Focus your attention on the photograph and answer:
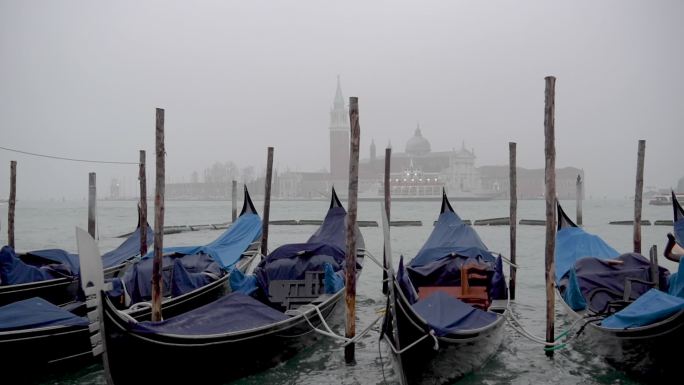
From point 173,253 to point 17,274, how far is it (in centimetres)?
147

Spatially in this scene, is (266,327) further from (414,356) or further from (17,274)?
(17,274)

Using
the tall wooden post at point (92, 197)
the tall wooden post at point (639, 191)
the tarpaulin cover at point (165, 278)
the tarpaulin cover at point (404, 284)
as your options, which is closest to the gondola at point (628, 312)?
the tall wooden post at point (639, 191)

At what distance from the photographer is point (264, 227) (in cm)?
799

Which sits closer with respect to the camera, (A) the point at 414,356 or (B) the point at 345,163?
(A) the point at 414,356

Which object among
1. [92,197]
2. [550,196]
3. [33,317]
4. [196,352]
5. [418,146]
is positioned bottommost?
[196,352]

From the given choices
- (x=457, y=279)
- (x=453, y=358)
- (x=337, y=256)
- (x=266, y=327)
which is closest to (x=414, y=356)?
(x=453, y=358)

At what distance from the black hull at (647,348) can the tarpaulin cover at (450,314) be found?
0.86 m

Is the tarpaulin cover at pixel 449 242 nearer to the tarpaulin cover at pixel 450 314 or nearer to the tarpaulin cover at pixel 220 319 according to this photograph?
the tarpaulin cover at pixel 450 314

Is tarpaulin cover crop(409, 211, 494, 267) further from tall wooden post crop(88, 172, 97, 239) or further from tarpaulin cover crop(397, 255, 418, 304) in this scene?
tall wooden post crop(88, 172, 97, 239)

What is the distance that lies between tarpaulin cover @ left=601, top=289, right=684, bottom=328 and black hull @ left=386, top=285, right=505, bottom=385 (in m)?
0.91

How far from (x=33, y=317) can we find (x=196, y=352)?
1.35 meters

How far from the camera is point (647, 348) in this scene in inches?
150

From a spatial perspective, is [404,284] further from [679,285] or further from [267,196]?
[267,196]

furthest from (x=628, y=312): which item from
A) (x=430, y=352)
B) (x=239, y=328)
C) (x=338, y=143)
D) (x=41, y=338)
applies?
(x=338, y=143)
